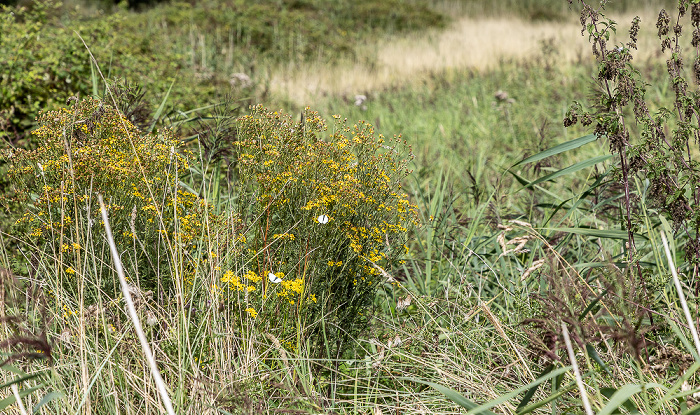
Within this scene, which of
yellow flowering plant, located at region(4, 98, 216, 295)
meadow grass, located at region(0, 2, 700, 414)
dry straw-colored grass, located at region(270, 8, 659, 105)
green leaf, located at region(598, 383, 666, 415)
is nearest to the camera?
green leaf, located at region(598, 383, 666, 415)

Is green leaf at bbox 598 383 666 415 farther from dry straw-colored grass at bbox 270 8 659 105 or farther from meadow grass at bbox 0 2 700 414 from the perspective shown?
dry straw-colored grass at bbox 270 8 659 105

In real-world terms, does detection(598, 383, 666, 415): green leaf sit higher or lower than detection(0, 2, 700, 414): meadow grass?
higher

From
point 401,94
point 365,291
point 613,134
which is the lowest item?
point 401,94

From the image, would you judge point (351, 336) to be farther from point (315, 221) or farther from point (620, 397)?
point (620, 397)

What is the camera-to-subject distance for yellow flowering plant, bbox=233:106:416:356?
2.08m

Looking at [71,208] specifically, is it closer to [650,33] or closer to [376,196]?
[376,196]

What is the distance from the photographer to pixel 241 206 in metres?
2.27

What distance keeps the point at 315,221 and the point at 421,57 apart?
9251mm

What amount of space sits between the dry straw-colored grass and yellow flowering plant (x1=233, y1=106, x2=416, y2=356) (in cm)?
566

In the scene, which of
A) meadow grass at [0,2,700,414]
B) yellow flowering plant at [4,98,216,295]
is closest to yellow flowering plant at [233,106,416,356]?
meadow grass at [0,2,700,414]

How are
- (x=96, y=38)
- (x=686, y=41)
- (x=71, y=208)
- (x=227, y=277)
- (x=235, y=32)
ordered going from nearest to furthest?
(x=227, y=277)
(x=71, y=208)
(x=96, y=38)
(x=686, y=41)
(x=235, y=32)

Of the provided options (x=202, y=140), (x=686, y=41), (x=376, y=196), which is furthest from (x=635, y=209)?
(x=686, y=41)

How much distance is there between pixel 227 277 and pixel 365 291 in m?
0.59

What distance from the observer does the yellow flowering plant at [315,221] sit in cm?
208
